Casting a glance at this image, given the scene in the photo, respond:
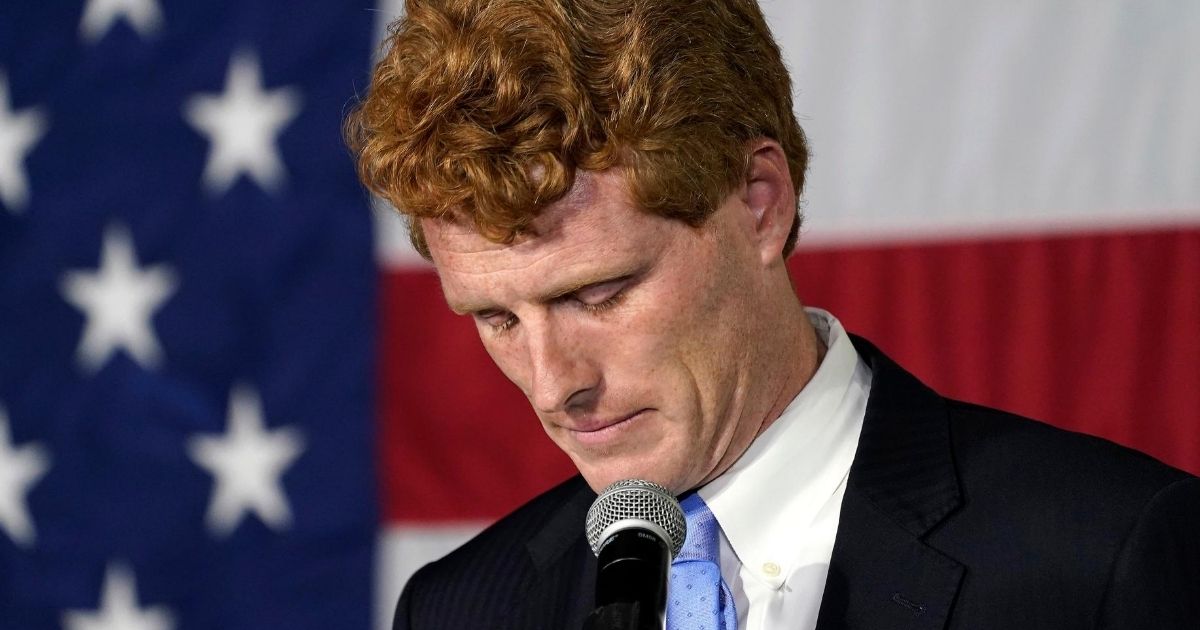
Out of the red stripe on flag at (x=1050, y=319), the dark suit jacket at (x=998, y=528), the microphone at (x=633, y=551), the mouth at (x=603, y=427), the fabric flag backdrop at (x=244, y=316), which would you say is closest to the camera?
the microphone at (x=633, y=551)

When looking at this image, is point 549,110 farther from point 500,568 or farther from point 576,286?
point 500,568

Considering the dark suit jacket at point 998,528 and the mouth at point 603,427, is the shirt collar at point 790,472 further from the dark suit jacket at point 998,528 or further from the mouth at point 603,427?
the mouth at point 603,427

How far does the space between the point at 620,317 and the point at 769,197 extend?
0.21 meters

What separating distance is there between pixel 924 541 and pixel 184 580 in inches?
68.6

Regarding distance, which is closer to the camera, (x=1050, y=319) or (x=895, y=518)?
(x=895, y=518)

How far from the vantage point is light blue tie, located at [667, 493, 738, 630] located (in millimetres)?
1315

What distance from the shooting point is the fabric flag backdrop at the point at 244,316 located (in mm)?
2314

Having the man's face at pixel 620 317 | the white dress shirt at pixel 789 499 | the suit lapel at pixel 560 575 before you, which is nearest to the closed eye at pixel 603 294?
the man's face at pixel 620 317

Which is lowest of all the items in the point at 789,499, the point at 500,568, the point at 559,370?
the point at 500,568

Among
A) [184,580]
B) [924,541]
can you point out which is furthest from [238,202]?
[924,541]

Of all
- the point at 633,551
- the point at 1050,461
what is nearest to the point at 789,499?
the point at 1050,461

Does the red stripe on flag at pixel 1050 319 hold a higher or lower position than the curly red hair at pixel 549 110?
lower

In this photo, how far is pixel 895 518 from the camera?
1.31 m

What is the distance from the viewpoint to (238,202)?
2.63 m
